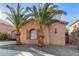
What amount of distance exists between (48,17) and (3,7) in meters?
0.71

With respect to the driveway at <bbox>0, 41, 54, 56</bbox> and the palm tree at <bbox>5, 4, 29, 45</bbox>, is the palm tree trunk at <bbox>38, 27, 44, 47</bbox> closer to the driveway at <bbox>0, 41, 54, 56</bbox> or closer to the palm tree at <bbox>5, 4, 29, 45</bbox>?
the driveway at <bbox>0, 41, 54, 56</bbox>

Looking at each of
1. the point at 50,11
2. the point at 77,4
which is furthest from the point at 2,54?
the point at 77,4

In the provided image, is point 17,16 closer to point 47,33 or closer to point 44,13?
point 44,13

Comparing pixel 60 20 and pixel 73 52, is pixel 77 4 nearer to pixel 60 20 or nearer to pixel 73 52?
pixel 60 20

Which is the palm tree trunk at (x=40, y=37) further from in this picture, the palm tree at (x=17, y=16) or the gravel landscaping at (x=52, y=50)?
the palm tree at (x=17, y=16)

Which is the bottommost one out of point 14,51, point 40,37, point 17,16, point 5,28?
point 14,51

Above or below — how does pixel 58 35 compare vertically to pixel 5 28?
below

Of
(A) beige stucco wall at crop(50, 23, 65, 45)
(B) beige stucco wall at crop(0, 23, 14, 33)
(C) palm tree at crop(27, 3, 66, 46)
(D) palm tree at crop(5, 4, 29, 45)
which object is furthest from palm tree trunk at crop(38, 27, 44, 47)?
(B) beige stucco wall at crop(0, 23, 14, 33)

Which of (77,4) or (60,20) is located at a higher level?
(77,4)

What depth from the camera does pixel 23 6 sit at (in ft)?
11.9

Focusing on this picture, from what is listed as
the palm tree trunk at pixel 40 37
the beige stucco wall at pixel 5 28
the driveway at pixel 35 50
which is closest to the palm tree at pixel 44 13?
the palm tree trunk at pixel 40 37

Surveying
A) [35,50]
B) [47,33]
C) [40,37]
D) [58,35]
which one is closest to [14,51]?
[35,50]

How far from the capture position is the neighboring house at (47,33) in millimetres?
3588

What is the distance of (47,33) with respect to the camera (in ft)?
11.9
